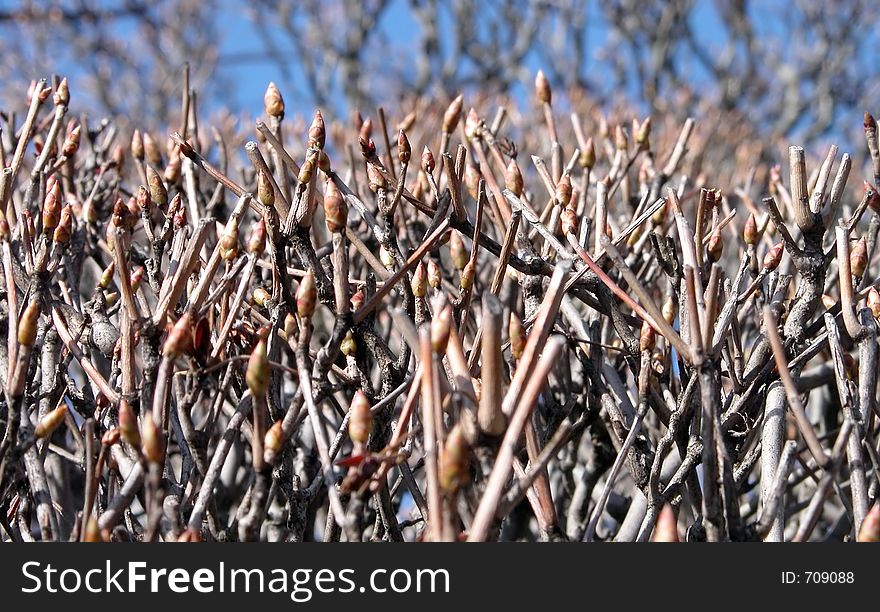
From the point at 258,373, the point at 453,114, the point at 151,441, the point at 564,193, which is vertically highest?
the point at 453,114

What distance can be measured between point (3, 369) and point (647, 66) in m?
12.1

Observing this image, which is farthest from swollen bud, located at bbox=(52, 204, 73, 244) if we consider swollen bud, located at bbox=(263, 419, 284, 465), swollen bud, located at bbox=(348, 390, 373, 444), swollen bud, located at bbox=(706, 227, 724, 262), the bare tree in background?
the bare tree in background

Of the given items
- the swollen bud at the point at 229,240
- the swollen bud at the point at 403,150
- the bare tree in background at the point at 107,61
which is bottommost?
the swollen bud at the point at 229,240

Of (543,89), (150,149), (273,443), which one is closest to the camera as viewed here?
(273,443)

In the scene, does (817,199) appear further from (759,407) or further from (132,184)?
(132,184)

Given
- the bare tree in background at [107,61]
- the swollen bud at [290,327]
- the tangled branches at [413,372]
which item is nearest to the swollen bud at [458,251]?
the tangled branches at [413,372]

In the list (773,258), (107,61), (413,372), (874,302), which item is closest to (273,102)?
(413,372)

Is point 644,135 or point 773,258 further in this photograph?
point 644,135

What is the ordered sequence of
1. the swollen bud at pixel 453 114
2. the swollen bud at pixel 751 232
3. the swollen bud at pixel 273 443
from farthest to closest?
the swollen bud at pixel 453 114, the swollen bud at pixel 751 232, the swollen bud at pixel 273 443

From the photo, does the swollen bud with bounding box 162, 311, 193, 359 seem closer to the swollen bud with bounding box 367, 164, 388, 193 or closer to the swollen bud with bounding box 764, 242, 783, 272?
the swollen bud with bounding box 367, 164, 388, 193

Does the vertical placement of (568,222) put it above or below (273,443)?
above

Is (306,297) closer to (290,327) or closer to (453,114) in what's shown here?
(290,327)

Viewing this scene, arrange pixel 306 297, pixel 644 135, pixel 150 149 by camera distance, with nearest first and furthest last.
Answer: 1. pixel 306 297
2. pixel 150 149
3. pixel 644 135

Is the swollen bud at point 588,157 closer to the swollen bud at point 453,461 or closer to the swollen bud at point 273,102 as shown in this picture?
the swollen bud at point 273,102
